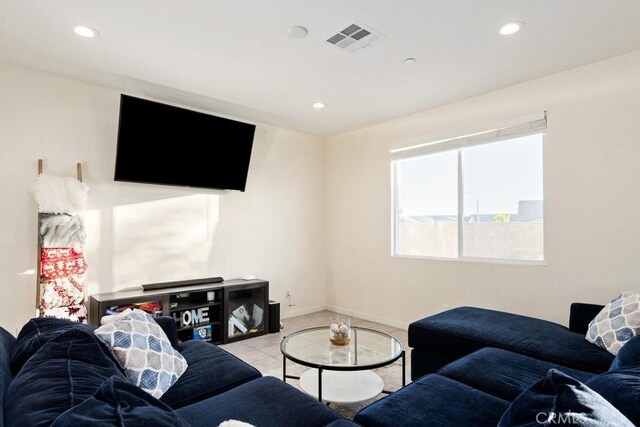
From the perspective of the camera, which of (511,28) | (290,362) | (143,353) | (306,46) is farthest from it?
(290,362)

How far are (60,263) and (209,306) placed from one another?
4.66ft

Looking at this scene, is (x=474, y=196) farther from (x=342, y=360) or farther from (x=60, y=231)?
(x=60, y=231)

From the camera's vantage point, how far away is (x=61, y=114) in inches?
130

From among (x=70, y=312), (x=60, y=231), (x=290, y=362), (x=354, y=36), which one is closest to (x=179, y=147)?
(x=60, y=231)

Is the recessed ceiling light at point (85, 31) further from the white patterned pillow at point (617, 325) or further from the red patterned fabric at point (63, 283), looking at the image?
the white patterned pillow at point (617, 325)

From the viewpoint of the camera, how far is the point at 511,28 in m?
2.48

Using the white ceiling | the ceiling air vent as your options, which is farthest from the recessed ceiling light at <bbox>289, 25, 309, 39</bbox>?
the ceiling air vent

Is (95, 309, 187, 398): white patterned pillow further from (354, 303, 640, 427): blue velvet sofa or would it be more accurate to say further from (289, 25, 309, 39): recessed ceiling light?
(289, 25, 309, 39): recessed ceiling light

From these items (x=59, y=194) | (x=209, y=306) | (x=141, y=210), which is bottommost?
(x=209, y=306)

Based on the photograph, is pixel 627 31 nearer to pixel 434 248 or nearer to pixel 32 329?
pixel 434 248

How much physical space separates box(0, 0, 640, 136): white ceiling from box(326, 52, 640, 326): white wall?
0.66 feet

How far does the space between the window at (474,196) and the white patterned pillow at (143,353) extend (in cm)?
311

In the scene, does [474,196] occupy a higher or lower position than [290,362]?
higher

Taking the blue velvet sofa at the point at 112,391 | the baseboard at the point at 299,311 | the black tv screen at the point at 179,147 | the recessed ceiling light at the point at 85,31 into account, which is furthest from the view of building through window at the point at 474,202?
the recessed ceiling light at the point at 85,31
